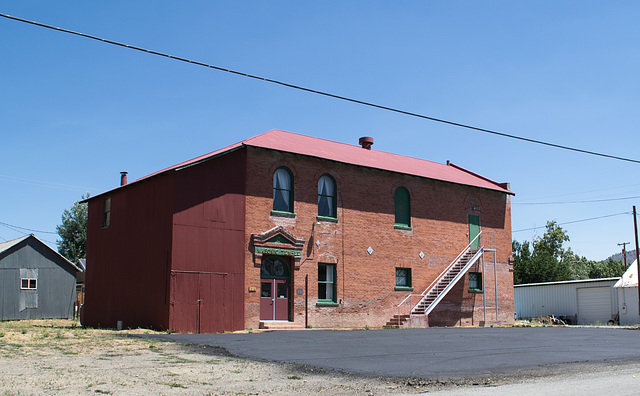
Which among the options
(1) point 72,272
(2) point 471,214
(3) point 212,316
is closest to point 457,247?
(2) point 471,214

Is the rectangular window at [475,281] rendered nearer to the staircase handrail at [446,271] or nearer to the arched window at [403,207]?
the staircase handrail at [446,271]

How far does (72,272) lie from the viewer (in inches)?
1722

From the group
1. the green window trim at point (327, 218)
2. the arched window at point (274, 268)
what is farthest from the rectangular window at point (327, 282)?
the green window trim at point (327, 218)

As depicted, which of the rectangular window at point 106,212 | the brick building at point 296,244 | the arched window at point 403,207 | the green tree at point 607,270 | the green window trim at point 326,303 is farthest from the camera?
the green tree at point 607,270

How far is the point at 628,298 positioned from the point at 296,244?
28860mm

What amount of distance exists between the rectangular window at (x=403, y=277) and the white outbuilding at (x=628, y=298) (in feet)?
69.8

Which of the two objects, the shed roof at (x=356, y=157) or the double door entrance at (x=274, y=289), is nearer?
the double door entrance at (x=274, y=289)

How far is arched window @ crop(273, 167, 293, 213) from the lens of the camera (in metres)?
28.0

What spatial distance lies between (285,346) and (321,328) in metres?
10.8

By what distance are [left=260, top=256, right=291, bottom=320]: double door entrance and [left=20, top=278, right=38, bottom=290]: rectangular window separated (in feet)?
72.2

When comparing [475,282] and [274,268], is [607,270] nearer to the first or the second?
[475,282]

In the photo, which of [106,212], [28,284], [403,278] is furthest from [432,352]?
[28,284]

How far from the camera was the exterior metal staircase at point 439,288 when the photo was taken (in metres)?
30.9

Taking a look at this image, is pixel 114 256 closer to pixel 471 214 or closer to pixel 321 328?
pixel 321 328
